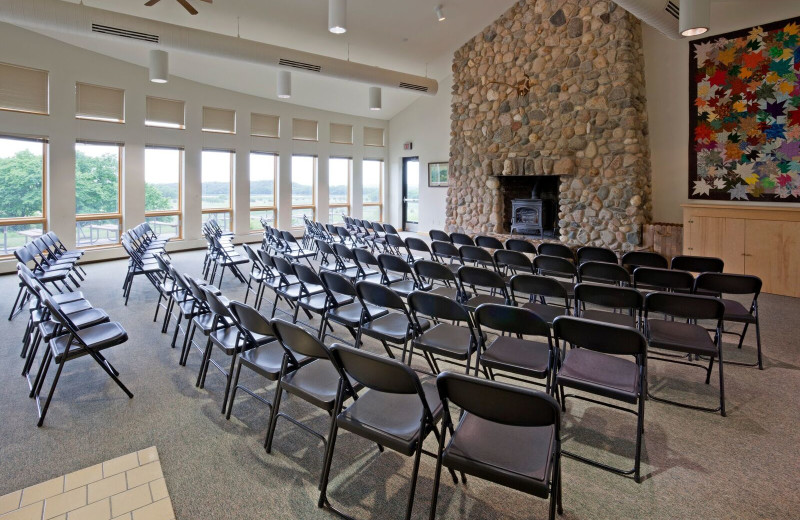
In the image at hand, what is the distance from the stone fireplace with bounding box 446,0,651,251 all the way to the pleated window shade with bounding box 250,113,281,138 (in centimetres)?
457

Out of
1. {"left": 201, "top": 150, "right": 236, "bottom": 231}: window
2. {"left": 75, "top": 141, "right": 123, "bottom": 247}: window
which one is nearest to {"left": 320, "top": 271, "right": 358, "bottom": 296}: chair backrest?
{"left": 75, "top": 141, "right": 123, "bottom": 247}: window

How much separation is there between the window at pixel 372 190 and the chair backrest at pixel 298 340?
11.5 metres

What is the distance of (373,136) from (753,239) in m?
10.1

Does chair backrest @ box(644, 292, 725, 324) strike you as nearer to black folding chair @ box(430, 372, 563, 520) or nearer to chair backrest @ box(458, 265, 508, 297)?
chair backrest @ box(458, 265, 508, 297)

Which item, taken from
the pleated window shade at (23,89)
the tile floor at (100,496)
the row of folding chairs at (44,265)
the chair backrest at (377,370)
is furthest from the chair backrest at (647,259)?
the pleated window shade at (23,89)

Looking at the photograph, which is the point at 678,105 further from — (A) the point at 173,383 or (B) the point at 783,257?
(A) the point at 173,383

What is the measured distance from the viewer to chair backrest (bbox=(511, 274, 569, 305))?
11.6 ft

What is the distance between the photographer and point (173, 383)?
3469 millimetres

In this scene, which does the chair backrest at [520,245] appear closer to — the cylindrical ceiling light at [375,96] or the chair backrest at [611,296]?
the chair backrest at [611,296]

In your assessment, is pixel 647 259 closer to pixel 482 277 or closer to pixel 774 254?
pixel 482 277

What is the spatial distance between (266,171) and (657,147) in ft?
28.8

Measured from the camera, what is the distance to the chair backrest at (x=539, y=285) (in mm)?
3530

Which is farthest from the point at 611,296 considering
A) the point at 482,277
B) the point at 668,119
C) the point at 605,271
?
the point at 668,119

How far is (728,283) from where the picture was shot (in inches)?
148
